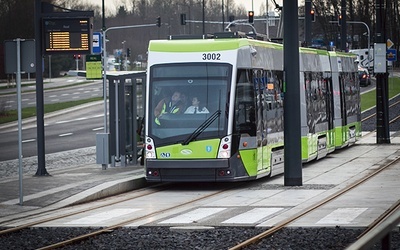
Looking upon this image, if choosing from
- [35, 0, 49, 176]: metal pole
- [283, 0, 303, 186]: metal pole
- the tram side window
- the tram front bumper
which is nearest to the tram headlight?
the tram front bumper

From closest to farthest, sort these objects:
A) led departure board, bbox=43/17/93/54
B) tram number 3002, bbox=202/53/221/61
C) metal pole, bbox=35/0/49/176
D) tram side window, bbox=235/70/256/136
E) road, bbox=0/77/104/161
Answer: tram side window, bbox=235/70/256/136, tram number 3002, bbox=202/53/221/61, metal pole, bbox=35/0/49/176, led departure board, bbox=43/17/93/54, road, bbox=0/77/104/161

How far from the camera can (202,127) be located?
A: 22.0 meters

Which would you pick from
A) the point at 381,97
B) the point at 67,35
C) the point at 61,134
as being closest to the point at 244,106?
the point at 67,35

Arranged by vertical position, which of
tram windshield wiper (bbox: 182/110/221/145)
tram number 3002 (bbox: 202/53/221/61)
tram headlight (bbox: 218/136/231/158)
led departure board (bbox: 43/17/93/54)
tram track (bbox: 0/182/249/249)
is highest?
led departure board (bbox: 43/17/93/54)

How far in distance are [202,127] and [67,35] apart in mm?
5119

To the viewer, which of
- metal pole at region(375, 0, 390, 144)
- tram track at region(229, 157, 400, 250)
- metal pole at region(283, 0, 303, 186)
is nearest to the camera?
tram track at region(229, 157, 400, 250)

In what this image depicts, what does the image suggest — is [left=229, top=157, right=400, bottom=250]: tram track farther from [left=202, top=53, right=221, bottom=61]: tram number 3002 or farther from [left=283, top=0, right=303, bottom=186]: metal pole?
Answer: [left=202, top=53, right=221, bottom=61]: tram number 3002

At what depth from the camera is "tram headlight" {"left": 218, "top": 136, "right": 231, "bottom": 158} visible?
71.9 ft

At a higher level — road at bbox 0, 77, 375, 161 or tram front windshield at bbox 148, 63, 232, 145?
tram front windshield at bbox 148, 63, 232, 145

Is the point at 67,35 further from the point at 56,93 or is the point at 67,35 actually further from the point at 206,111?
the point at 56,93

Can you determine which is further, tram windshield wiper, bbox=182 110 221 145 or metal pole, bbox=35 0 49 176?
metal pole, bbox=35 0 49 176

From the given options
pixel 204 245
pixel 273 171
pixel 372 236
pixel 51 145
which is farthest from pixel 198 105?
pixel 51 145

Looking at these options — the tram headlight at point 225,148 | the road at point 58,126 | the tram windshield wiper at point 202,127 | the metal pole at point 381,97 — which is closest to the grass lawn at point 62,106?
the road at point 58,126

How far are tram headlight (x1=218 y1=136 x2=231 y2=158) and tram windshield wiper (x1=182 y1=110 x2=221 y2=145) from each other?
1.50ft
